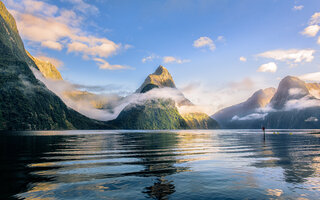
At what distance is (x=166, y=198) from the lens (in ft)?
39.4

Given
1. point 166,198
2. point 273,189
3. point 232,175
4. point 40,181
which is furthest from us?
point 232,175

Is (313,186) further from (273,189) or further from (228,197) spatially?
(228,197)

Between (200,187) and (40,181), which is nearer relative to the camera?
(200,187)

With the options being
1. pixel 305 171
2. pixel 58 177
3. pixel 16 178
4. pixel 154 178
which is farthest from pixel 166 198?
pixel 305 171

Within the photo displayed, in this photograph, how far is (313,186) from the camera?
598 inches

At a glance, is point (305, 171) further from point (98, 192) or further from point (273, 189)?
point (98, 192)

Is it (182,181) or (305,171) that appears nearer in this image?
(182,181)

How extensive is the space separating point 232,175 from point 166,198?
9.16m

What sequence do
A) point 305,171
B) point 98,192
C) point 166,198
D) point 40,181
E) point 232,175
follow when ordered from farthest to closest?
point 305,171 < point 232,175 < point 40,181 < point 98,192 < point 166,198

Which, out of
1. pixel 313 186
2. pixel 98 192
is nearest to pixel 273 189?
pixel 313 186

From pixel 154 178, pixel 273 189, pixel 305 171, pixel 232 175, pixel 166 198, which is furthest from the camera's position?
pixel 305 171

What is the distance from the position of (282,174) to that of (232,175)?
4.74 meters

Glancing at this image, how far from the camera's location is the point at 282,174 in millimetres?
19062

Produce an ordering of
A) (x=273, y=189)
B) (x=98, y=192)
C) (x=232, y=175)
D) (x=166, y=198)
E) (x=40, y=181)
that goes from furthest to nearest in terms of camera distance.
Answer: (x=232, y=175) → (x=40, y=181) → (x=273, y=189) → (x=98, y=192) → (x=166, y=198)
